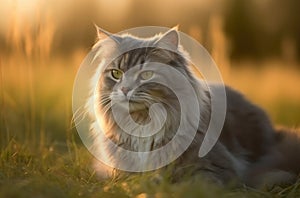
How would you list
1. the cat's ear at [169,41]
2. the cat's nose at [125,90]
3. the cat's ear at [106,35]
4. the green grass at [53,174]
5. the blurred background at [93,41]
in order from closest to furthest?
the green grass at [53,174] < the cat's nose at [125,90] < the cat's ear at [169,41] < the cat's ear at [106,35] < the blurred background at [93,41]

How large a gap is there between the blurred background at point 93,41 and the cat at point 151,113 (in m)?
0.58

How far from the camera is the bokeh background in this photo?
3.73 meters

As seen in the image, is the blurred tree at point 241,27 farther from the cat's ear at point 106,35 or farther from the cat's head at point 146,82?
the cat's head at point 146,82

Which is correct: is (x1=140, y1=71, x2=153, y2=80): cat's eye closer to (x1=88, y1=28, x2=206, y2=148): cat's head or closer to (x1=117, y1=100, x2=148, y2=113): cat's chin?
(x1=88, y1=28, x2=206, y2=148): cat's head

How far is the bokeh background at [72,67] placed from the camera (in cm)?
373

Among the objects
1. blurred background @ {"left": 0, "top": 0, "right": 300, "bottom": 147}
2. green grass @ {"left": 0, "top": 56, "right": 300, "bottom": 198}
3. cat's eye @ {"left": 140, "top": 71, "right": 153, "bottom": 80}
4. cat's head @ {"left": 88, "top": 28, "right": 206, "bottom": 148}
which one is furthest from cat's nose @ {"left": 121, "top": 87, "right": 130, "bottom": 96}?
blurred background @ {"left": 0, "top": 0, "right": 300, "bottom": 147}

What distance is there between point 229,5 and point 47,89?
371 inches

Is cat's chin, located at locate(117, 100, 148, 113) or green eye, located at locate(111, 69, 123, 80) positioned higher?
green eye, located at locate(111, 69, 123, 80)

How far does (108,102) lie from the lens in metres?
3.93

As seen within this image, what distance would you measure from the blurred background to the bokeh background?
0.01 metres

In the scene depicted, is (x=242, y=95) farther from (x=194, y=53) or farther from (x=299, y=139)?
(x=194, y=53)

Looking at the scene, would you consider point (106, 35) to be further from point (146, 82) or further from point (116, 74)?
point (146, 82)

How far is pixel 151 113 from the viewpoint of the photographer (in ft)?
12.5

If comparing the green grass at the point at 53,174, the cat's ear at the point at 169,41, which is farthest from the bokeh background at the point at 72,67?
the cat's ear at the point at 169,41
